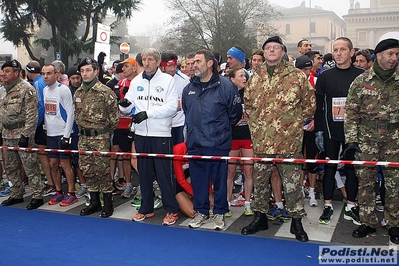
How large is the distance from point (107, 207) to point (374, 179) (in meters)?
3.63

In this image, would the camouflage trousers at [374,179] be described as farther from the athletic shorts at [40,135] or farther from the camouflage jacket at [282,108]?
the athletic shorts at [40,135]

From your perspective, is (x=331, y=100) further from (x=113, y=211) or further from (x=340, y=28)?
(x=340, y=28)

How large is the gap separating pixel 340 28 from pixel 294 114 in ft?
345

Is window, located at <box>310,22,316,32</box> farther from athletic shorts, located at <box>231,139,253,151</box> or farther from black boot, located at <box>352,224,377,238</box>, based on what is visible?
black boot, located at <box>352,224,377,238</box>

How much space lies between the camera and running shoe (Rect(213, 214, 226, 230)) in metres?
5.11

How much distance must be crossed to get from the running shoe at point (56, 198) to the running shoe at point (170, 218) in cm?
218

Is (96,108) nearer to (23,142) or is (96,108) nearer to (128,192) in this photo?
(23,142)

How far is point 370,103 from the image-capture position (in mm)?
4465

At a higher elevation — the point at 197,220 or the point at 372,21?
the point at 372,21

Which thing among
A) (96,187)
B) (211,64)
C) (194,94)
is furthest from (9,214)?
(211,64)

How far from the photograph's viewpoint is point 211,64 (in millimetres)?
5035

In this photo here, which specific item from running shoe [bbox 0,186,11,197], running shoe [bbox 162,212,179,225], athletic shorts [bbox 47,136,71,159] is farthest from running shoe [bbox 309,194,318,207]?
running shoe [bbox 0,186,11,197]

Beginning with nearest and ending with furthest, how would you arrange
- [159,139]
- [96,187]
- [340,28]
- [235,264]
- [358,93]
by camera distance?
[235,264] < [358,93] < [159,139] < [96,187] < [340,28]

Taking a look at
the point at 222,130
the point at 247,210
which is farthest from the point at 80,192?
the point at 222,130
